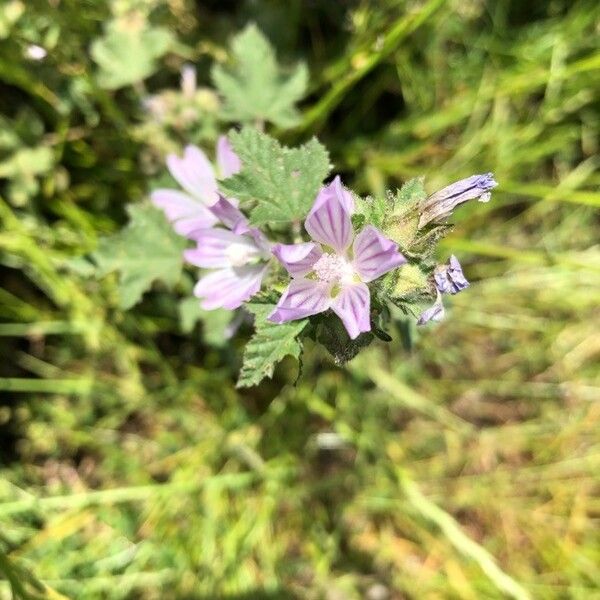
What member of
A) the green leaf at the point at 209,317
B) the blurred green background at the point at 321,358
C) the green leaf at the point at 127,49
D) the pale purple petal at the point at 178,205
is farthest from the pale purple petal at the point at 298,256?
the green leaf at the point at 127,49

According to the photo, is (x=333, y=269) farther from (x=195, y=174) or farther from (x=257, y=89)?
(x=257, y=89)

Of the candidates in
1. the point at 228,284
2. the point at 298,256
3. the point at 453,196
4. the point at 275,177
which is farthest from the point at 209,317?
the point at 453,196

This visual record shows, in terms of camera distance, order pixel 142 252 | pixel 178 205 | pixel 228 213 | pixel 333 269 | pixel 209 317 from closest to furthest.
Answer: pixel 333 269 → pixel 228 213 → pixel 178 205 → pixel 142 252 → pixel 209 317

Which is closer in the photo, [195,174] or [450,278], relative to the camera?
[450,278]

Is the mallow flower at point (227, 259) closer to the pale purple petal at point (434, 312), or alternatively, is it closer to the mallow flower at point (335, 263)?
the mallow flower at point (335, 263)

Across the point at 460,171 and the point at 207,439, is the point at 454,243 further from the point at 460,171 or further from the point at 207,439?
the point at 207,439

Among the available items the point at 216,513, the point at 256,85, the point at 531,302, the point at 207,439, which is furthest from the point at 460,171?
the point at 216,513

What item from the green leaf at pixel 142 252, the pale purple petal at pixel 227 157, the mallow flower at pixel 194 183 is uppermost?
the pale purple petal at pixel 227 157
